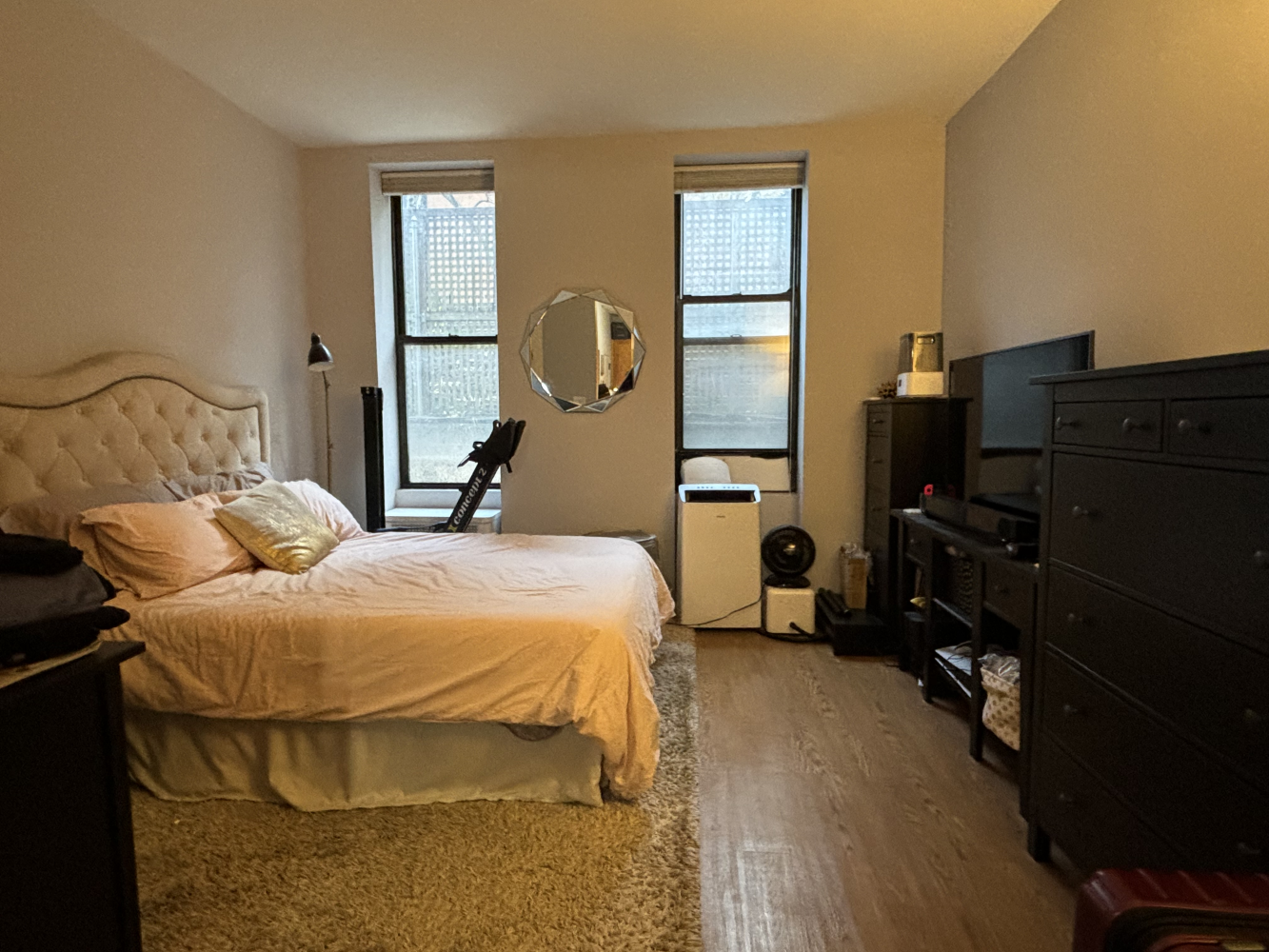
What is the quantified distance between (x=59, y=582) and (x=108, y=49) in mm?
2607

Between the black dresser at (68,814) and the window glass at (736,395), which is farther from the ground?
the window glass at (736,395)

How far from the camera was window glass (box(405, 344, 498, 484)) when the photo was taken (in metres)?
4.33

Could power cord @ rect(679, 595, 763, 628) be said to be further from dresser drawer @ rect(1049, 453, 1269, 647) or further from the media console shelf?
dresser drawer @ rect(1049, 453, 1269, 647)

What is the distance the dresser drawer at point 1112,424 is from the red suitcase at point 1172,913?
80 cm

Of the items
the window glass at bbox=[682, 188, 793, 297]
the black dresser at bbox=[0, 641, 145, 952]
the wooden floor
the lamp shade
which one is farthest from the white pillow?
the window glass at bbox=[682, 188, 793, 297]

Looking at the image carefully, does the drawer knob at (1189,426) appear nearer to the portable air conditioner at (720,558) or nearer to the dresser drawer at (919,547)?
the dresser drawer at (919,547)

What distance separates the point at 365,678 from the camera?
6.38ft

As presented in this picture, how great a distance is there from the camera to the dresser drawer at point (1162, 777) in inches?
43.6

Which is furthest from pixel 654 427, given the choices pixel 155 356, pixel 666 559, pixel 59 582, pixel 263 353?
pixel 59 582

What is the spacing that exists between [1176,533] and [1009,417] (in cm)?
122

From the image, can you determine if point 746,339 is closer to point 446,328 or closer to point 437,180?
point 446,328

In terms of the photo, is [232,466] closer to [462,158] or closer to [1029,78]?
[462,158]

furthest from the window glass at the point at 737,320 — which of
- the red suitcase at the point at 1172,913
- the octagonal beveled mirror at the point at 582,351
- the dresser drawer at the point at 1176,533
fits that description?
the red suitcase at the point at 1172,913

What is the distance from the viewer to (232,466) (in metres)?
3.14
